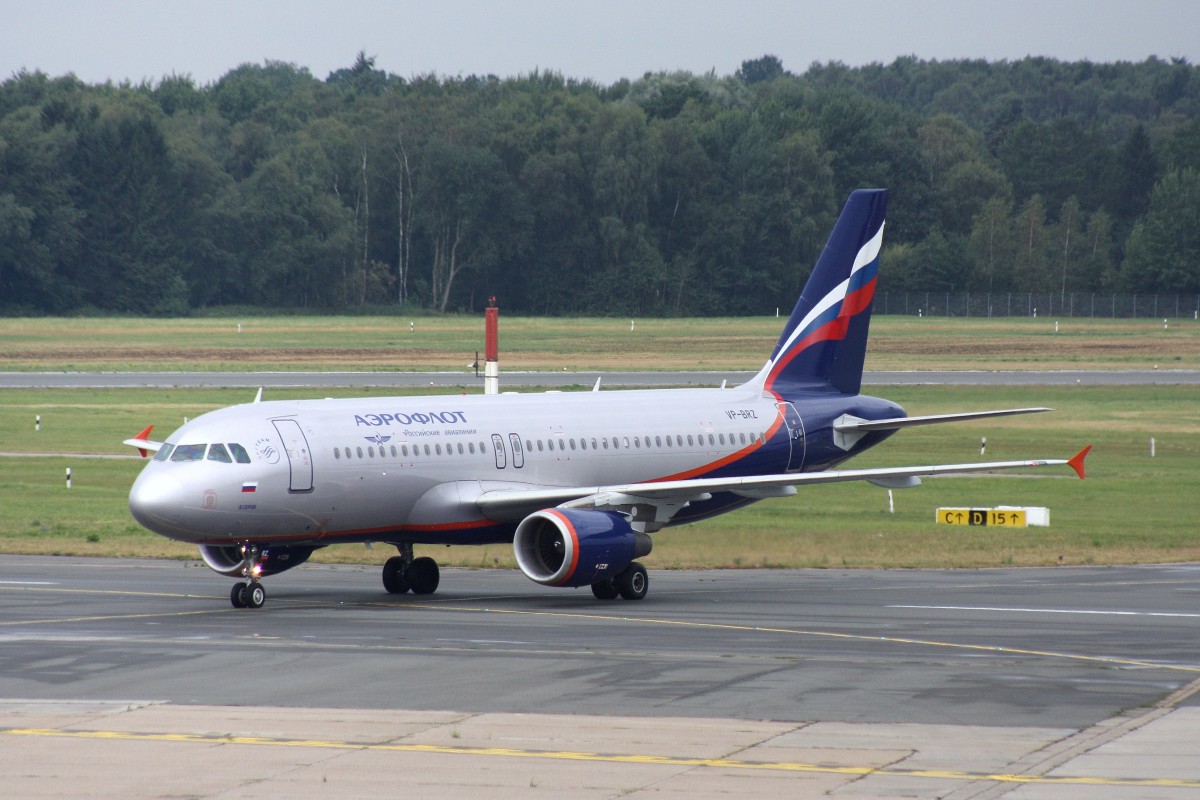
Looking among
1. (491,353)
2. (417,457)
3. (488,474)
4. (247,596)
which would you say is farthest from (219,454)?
(491,353)

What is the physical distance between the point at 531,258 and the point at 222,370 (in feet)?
231

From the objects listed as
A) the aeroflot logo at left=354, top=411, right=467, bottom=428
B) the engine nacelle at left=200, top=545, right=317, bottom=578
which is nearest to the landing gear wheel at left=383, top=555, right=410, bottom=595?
the engine nacelle at left=200, top=545, right=317, bottom=578

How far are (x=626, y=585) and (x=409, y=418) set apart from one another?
5.40 metres

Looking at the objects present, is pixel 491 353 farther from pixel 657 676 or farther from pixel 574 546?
pixel 657 676

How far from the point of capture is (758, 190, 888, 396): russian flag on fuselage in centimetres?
4209

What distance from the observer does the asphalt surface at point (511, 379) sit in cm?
8919

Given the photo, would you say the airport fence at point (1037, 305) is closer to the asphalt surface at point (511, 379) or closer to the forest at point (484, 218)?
the forest at point (484, 218)

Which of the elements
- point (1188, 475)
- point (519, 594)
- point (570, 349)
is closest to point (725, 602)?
point (519, 594)

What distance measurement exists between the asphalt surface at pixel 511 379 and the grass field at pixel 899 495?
166 inches

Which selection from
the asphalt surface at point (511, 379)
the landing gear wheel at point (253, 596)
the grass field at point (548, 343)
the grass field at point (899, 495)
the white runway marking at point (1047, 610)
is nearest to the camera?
the white runway marking at point (1047, 610)

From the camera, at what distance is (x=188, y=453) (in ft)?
104

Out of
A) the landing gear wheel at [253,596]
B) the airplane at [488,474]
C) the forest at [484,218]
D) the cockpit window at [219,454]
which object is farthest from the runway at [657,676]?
the forest at [484,218]

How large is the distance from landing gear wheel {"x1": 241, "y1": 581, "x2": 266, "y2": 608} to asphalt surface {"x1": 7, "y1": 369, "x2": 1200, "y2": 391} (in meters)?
53.4

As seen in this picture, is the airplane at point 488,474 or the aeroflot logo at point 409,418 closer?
the airplane at point 488,474
